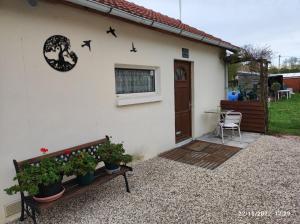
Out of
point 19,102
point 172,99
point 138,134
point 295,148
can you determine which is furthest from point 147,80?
point 295,148

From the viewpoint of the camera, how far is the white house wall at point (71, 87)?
9.33ft

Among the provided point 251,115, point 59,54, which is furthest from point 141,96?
point 251,115

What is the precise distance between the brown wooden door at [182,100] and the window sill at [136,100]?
105cm

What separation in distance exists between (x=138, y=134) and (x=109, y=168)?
1.53 meters

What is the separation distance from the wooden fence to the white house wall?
3.21 metres

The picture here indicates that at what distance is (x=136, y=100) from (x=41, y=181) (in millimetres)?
2636

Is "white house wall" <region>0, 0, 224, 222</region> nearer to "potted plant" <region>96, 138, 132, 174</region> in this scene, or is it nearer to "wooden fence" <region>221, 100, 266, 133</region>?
"potted plant" <region>96, 138, 132, 174</region>

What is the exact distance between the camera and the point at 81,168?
289cm

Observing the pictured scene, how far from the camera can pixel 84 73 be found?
3.70 metres

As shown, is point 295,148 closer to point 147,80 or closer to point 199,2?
point 147,80

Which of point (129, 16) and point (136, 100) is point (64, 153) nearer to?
point (136, 100)

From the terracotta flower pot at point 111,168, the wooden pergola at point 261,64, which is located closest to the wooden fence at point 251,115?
the wooden pergola at point 261,64

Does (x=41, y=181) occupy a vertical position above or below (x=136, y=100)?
below

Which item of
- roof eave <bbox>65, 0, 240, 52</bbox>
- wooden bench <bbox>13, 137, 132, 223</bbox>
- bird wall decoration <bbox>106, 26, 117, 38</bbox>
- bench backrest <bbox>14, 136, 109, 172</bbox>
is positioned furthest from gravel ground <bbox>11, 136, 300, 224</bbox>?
roof eave <bbox>65, 0, 240, 52</bbox>
